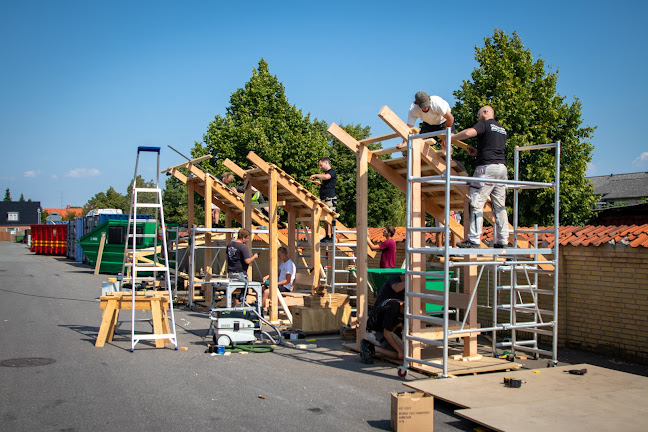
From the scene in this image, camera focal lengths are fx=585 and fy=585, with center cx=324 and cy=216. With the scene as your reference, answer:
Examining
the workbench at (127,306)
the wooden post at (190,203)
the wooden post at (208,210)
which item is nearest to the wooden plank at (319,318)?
the workbench at (127,306)

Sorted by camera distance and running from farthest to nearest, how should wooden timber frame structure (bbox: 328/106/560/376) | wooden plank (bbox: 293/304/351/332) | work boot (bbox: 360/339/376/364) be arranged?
wooden plank (bbox: 293/304/351/332) < work boot (bbox: 360/339/376/364) < wooden timber frame structure (bbox: 328/106/560/376)

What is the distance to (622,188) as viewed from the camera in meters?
58.8

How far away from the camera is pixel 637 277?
9.46 meters

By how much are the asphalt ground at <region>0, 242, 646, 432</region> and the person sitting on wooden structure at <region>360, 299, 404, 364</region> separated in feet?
0.71

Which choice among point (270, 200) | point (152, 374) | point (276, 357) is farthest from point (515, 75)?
point (152, 374)

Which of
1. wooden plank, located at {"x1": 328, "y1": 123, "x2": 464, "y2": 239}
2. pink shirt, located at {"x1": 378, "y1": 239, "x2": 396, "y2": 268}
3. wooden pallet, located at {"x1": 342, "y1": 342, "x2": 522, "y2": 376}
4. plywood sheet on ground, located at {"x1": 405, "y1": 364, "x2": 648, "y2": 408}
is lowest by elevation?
wooden pallet, located at {"x1": 342, "y1": 342, "x2": 522, "y2": 376}

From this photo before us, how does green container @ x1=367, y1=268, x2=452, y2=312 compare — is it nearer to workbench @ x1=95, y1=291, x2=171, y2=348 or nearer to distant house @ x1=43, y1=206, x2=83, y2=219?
workbench @ x1=95, y1=291, x2=171, y2=348

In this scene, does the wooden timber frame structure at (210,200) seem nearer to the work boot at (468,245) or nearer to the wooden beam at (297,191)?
the wooden beam at (297,191)

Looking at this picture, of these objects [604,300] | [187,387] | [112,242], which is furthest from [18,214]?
[604,300]

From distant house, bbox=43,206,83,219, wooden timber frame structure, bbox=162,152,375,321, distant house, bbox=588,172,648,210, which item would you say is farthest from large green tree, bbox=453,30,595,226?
Result: distant house, bbox=43,206,83,219

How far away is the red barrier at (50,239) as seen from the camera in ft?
149

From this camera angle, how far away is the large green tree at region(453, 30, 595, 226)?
73.0 feet

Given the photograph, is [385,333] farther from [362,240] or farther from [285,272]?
[285,272]

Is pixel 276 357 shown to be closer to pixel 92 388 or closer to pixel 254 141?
pixel 92 388
